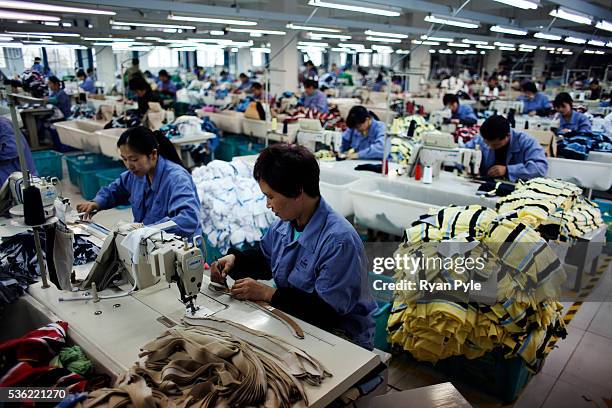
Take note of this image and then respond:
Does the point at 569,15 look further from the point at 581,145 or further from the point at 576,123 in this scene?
the point at 581,145

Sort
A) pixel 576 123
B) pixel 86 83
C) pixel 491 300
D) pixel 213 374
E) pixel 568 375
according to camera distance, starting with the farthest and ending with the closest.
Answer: pixel 86 83 → pixel 576 123 → pixel 568 375 → pixel 491 300 → pixel 213 374

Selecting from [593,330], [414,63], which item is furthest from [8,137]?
[414,63]

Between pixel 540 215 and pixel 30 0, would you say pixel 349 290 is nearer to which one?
pixel 540 215

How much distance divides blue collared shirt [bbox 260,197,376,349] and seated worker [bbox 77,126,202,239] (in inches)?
38.0

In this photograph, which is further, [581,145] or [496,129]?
[581,145]

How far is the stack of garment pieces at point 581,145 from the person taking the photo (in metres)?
5.70

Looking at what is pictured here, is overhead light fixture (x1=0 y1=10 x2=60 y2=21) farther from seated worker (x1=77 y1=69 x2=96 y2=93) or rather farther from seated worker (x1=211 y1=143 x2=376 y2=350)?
seated worker (x1=77 y1=69 x2=96 y2=93)

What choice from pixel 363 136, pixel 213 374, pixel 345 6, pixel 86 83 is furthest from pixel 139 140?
pixel 86 83

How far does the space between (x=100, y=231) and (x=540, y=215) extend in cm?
280

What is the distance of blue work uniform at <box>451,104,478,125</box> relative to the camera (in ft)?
25.7

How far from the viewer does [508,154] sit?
4.63 metres

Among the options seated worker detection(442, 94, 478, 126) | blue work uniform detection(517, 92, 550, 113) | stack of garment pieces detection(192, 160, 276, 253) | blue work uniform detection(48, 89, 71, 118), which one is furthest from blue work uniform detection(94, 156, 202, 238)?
blue work uniform detection(517, 92, 550, 113)

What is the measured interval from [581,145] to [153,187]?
17.5 feet

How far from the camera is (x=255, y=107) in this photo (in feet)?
26.3
